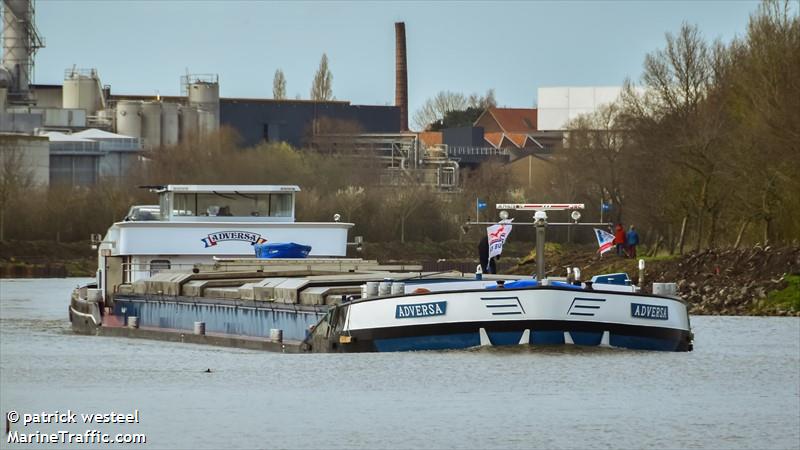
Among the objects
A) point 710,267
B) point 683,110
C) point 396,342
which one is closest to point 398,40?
point 683,110

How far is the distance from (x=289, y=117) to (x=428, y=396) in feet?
393

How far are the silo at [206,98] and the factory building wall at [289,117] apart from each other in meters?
4.23

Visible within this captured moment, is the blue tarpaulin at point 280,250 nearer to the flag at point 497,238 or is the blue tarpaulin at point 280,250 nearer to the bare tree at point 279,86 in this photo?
the flag at point 497,238

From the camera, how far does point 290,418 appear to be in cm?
3023

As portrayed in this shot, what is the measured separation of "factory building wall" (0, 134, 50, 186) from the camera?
11094cm

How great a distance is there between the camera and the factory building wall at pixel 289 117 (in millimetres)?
148000

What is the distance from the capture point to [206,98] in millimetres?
140375

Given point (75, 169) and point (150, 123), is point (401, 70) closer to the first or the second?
point (150, 123)

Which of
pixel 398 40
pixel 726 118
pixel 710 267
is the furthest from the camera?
pixel 398 40

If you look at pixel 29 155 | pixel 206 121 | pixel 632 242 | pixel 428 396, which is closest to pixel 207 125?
pixel 206 121

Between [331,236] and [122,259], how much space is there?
538 cm

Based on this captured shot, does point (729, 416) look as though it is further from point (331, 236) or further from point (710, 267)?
point (710, 267)
